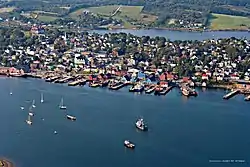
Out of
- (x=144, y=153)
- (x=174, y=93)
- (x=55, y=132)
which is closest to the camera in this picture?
(x=144, y=153)

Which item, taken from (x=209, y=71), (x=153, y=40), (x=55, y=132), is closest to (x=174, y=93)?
(x=209, y=71)

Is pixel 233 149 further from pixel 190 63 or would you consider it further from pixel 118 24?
pixel 118 24

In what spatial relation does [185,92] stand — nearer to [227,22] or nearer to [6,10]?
[227,22]

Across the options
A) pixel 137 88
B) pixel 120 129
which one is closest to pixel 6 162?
pixel 120 129

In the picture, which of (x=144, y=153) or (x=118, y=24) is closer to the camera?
(x=144, y=153)

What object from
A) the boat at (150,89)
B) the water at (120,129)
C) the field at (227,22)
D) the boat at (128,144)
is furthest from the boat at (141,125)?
the field at (227,22)

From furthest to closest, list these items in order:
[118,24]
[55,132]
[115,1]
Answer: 1. [115,1]
2. [118,24]
3. [55,132]

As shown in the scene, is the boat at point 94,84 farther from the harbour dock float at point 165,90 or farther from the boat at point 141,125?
the boat at point 141,125
